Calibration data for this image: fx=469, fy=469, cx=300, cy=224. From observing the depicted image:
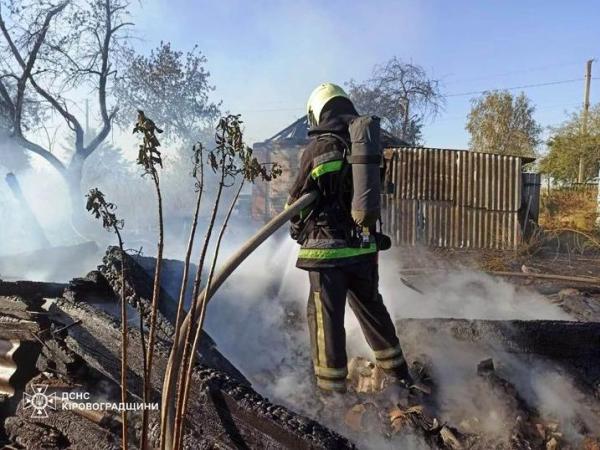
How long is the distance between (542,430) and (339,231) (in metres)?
1.54

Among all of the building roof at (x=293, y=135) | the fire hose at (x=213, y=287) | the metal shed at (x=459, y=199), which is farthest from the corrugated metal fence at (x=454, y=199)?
the fire hose at (x=213, y=287)

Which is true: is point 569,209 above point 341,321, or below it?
below

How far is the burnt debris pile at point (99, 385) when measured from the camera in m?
2.09

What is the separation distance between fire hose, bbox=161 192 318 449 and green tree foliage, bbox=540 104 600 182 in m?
16.2

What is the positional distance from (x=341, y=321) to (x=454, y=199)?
9.05 metres

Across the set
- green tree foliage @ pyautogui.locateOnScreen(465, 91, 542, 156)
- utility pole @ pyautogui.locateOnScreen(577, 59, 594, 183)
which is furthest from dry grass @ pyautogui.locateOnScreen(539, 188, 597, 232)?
green tree foliage @ pyautogui.locateOnScreen(465, 91, 542, 156)

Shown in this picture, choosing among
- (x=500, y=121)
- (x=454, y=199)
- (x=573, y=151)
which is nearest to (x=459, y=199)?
(x=454, y=199)

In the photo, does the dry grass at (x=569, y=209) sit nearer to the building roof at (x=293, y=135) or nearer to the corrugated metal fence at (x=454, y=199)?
the corrugated metal fence at (x=454, y=199)

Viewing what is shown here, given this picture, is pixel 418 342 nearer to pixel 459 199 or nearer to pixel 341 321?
pixel 341 321

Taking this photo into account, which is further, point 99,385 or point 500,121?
point 500,121

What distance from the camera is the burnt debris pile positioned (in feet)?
6.86

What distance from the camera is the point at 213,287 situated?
2.01 metres

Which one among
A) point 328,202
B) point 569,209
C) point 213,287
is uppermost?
point 328,202

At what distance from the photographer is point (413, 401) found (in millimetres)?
2729
